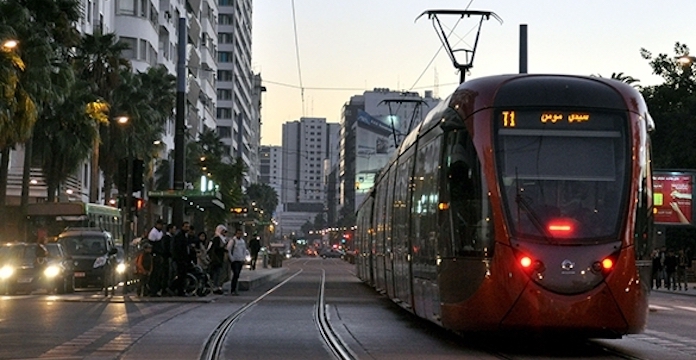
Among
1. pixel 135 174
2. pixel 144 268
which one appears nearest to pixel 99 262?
pixel 135 174

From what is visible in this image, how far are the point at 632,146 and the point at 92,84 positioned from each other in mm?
42900

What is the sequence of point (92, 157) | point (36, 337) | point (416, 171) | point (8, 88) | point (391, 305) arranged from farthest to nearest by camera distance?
point (92, 157) < point (8, 88) < point (391, 305) < point (416, 171) < point (36, 337)

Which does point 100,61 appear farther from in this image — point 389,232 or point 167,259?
point 389,232

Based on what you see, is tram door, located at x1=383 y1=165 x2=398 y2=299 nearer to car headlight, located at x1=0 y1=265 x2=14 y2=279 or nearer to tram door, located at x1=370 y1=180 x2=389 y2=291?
tram door, located at x1=370 y1=180 x2=389 y2=291

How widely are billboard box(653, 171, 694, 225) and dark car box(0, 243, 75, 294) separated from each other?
24.8 meters

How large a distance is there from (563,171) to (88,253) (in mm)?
25148

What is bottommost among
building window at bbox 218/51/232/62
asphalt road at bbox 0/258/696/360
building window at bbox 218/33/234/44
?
asphalt road at bbox 0/258/696/360

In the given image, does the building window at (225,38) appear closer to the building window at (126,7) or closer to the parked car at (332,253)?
the parked car at (332,253)

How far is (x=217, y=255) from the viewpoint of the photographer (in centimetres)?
3216

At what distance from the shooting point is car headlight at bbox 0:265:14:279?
114 feet

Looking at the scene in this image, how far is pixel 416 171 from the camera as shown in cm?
2002

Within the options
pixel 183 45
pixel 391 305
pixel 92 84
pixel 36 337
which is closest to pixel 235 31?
pixel 92 84

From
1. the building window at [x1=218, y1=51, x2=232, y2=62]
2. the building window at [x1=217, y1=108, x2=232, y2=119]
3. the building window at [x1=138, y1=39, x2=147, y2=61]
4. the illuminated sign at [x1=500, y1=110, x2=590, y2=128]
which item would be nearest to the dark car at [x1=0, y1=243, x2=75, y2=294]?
the illuminated sign at [x1=500, y1=110, x2=590, y2=128]

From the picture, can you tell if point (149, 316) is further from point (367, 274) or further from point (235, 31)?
point (235, 31)
